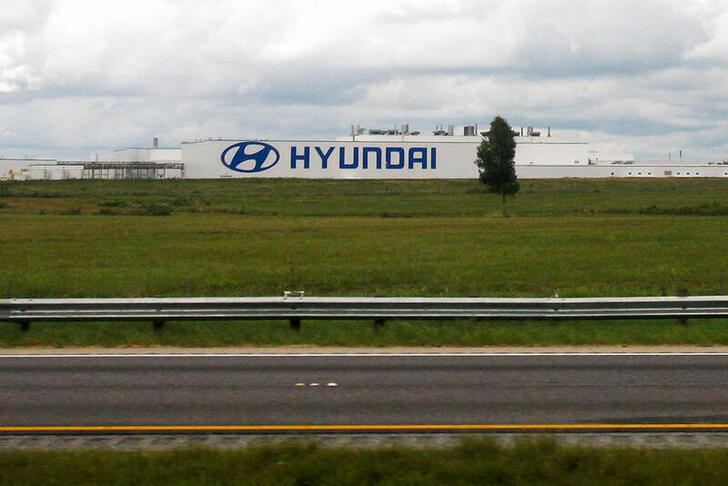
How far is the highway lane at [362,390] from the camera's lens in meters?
10.5

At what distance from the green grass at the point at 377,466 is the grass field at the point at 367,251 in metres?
8.11

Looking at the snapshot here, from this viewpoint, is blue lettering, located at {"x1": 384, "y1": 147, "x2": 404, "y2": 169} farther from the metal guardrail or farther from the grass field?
the metal guardrail

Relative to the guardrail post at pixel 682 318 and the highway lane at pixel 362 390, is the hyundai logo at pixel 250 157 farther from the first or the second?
the highway lane at pixel 362 390

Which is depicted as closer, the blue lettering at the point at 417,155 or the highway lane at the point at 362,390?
the highway lane at the point at 362,390

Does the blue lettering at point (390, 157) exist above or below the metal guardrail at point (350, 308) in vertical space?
above

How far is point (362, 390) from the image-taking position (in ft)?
39.5

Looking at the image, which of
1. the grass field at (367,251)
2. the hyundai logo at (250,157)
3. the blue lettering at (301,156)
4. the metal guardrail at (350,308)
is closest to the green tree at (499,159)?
the grass field at (367,251)

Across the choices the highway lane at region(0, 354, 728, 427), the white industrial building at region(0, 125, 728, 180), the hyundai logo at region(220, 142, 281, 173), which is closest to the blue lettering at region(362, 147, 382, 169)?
the white industrial building at region(0, 125, 728, 180)

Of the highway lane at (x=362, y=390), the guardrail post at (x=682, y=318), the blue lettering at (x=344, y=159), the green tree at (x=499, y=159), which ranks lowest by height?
the highway lane at (x=362, y=390)

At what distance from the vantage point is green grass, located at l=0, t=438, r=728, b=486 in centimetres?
733

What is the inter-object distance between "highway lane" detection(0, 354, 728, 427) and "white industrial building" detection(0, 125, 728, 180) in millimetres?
92306

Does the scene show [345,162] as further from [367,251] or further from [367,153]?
[367,251]

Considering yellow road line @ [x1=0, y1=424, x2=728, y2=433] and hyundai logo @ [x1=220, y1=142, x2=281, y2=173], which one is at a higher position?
hyundai logo @ [x1=220, y1=142, x2=281, y2=173]

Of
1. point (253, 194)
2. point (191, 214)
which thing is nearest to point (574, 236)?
point (191, 214)
